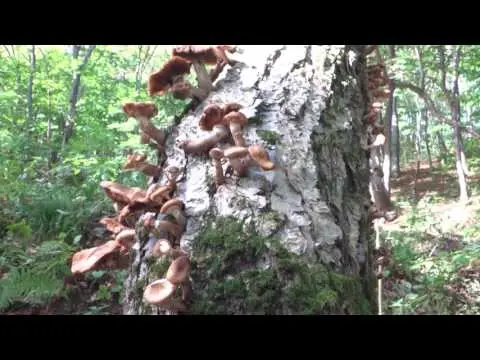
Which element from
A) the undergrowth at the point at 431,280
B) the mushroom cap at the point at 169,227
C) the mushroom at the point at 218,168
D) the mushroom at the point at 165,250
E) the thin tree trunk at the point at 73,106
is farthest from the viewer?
the thin tree trunk at the point at 73,106

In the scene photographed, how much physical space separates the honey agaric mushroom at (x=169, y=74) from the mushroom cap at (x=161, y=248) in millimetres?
925

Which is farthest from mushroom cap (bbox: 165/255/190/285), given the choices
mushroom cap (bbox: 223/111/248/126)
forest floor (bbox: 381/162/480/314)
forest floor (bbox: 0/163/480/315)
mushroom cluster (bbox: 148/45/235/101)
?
forest floor (bbox: 381/162/480/314)

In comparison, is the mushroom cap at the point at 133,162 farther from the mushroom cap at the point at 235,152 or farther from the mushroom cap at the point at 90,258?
the mushroom cap at the point at 235,152

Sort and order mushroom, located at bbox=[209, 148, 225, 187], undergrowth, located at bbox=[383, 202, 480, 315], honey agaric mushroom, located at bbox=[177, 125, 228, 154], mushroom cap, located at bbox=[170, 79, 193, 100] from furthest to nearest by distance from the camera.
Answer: undergrowth, located at bbox=[383, 202, 480, 315] → mushroom cap, located at bbox=[170, 79, 193, 100] → honey agaric mushroom, located at bbox=[177, 125, 228, 154] → mushroom, located at bbox=[209, 148, 225, 187]

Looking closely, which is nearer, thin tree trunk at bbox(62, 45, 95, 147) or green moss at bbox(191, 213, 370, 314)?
green moss at bbox(191, 213, 370, 314)

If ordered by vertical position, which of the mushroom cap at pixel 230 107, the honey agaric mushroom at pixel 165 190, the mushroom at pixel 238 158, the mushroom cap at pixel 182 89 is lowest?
the honey agaric mushroom at pixel 165 190

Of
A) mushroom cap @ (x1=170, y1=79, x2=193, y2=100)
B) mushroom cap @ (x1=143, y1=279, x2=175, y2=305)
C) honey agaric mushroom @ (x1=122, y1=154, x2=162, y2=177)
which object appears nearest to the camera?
mushroom cap @ (x1=143, y1=279, x2=175, y2=305)

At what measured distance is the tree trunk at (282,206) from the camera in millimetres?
1330

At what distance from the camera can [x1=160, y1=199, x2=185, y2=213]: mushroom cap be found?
4.85ft

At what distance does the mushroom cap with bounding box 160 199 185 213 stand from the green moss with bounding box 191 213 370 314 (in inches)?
5.9

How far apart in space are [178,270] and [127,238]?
0.48 metres

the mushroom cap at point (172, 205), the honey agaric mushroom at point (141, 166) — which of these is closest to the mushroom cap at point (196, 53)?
the honey agaric mushroom at point (141, 166)

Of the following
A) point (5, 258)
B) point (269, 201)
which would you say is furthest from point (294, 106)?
point (5, 258)

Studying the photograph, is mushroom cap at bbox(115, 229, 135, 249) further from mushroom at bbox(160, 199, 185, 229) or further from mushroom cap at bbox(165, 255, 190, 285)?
mushroom cap at bbox(165, 255, 190, 285)
